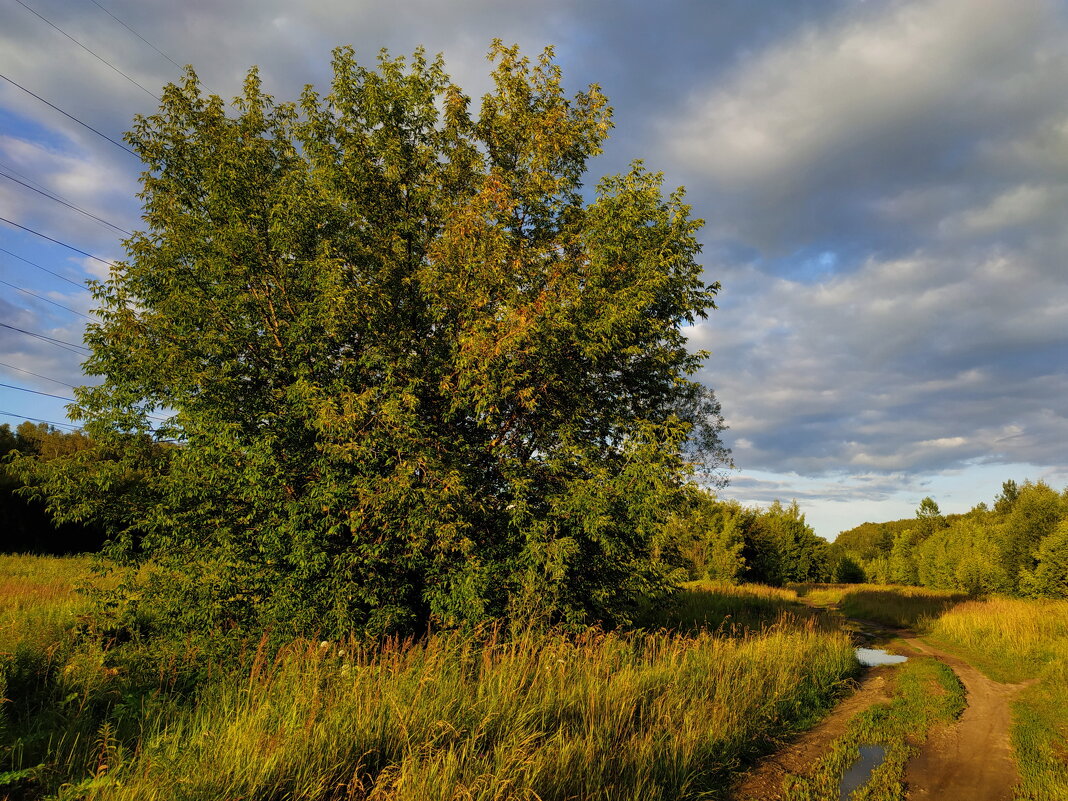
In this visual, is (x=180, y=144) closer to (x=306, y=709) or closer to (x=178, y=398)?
(x=178, y=398)

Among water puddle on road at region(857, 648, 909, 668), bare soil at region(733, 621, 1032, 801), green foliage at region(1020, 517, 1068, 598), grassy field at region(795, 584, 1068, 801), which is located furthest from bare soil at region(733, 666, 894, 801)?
green foliage at region(1020, 517, 1068, 598)

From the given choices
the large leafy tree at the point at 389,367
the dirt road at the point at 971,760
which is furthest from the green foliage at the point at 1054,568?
the large leafy tree at the point at 389,367

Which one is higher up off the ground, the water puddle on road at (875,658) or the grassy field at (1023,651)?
the grassy field at (1023,651)

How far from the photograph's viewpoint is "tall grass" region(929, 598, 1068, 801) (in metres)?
6.44

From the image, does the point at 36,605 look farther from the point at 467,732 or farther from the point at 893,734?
the point at 893,734

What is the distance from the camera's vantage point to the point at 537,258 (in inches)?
485

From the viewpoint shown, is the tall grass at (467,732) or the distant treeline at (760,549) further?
the distant treeline at (760,549)

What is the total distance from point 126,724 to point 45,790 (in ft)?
6.86

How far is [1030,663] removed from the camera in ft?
43.2

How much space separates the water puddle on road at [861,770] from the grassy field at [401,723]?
0.93 metres

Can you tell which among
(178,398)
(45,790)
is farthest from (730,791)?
(178,398)

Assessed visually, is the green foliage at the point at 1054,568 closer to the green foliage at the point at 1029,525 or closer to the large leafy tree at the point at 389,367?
the green foliage at the point at 1029,525

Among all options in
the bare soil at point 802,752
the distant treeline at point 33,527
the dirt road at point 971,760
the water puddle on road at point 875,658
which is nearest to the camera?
the bare soil at point 802,752

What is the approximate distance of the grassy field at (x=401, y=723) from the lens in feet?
12.4
